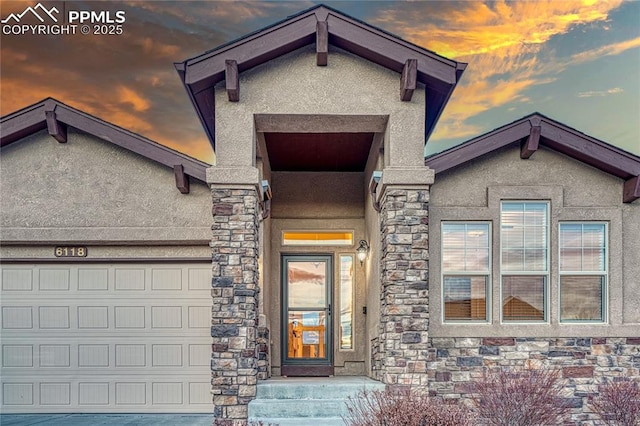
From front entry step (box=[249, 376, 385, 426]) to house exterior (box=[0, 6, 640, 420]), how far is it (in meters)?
0.23

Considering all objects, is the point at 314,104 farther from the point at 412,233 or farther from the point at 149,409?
the point at 149,409

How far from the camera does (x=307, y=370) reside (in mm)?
10516

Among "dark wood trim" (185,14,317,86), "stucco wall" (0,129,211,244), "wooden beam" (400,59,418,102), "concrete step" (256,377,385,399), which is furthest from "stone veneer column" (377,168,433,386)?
"stucco wall" (0,129,211,244)

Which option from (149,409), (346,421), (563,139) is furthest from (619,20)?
(149,409)

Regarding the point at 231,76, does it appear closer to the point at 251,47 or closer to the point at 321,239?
the point at 251,47

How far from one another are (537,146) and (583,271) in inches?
76.0

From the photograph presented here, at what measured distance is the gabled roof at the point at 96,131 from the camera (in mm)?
8414

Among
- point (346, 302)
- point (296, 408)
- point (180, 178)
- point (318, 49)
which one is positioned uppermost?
point (318, 49)

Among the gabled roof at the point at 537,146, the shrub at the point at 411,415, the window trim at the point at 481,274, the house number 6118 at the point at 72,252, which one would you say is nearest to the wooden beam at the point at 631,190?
the gabled roof at the point at 537,146

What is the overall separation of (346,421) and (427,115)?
446 cm

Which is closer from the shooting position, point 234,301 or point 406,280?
point 234,301

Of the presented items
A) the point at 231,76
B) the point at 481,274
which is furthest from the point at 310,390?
the point at 231,76

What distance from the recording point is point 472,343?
7859 millimetres

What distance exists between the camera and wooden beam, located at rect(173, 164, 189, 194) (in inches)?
330
